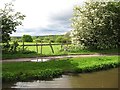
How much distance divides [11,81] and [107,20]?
16844 millimetres

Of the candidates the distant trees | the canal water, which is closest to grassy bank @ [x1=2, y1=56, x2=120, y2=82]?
the canal water

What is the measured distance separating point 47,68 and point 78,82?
133 inches

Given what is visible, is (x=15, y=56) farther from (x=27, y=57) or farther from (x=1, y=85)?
(x=1, y=85)

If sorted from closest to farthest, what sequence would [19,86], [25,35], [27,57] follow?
1. [19,86]
2. [27,57]
3. [25,35]

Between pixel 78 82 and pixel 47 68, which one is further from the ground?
pixel 47 68

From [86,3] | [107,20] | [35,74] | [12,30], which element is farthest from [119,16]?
[35,74]

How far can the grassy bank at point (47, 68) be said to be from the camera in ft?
51.0

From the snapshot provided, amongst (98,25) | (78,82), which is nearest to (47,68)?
(78,82)

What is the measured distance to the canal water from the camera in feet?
45.6

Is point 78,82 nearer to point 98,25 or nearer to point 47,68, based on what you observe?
point 47,68

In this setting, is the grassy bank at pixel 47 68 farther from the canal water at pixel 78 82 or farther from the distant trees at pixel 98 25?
the distant trees at pixel 98 25

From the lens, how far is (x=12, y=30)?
25766 millimetres

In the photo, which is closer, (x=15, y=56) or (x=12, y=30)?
(x=15, y=56)

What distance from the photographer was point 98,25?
2920cm
